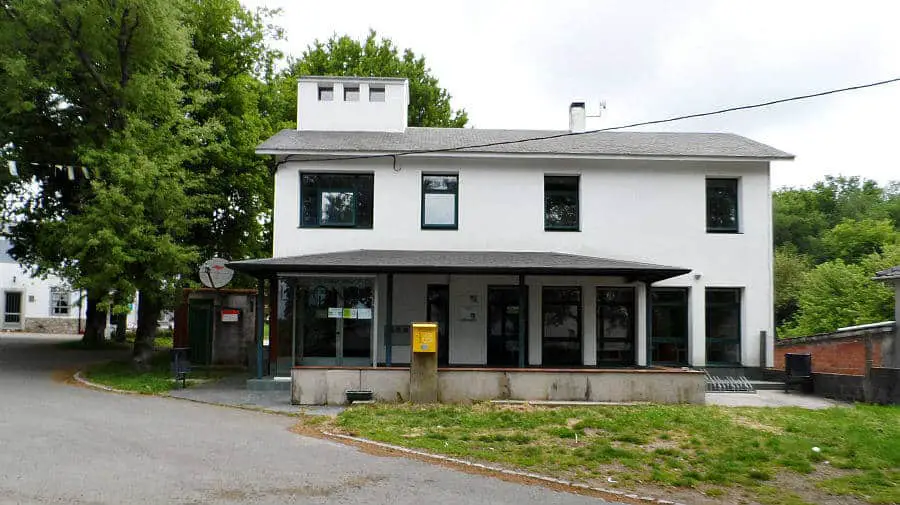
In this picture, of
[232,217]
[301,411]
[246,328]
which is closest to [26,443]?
[301,411]

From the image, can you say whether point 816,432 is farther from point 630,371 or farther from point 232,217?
point 232,217

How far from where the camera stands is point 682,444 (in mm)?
9539

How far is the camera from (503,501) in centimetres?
688

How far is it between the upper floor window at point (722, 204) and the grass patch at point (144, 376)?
13.9 metres

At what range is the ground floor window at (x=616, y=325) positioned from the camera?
1778cm

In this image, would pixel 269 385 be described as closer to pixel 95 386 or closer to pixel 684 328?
pixel 95 386

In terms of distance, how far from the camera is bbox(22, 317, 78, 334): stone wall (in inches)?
1583

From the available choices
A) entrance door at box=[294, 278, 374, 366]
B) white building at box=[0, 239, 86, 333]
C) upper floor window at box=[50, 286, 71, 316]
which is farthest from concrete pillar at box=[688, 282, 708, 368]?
upper floor window at box=[50, 286, 71, 316]

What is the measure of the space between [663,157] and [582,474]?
11.6 metres

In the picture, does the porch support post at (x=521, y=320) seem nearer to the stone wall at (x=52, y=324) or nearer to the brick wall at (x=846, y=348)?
the brick wall at (x=846, y=348)

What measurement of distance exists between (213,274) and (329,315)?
4.22 meters

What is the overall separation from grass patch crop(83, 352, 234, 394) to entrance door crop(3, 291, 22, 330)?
26.2 metres

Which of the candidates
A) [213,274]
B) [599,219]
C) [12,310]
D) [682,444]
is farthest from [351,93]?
[12,310]

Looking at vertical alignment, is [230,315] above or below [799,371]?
above
